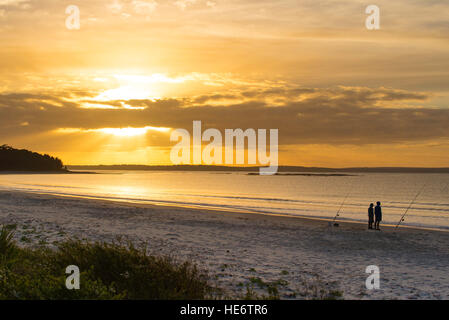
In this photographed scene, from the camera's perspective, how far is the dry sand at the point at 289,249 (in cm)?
1118

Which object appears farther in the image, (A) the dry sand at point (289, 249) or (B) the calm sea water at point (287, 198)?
(B) the calm sea water at point (287, 198)

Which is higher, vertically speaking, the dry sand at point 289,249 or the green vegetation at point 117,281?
the green vegetation at point 117,281

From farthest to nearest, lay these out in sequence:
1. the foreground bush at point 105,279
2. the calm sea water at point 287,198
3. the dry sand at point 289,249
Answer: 1. the calm sea water at point 287,198
2. the dry sand at point 289,249
3. the foreground bush at point 105,279

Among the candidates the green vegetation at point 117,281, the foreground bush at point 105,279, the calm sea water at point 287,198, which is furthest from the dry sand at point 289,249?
the calm sea water at point 287,198

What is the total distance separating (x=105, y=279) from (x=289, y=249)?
1059 centimetres

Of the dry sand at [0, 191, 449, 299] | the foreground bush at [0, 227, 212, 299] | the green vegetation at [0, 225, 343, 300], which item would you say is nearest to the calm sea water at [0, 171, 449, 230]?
the dry sand at [0, 191, 449, 299]

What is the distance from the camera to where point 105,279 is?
8.59 m

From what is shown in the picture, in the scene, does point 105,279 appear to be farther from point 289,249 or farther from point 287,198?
point 287,198

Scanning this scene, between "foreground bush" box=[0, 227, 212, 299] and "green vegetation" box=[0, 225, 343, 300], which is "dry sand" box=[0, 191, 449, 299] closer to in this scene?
"green vegetation" box=[0, 225, 343, 300]

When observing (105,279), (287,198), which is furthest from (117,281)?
(287,198)

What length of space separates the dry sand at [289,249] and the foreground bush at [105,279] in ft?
7.09

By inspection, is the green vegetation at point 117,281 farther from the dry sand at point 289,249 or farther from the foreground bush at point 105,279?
the dry sand at point 289,249
